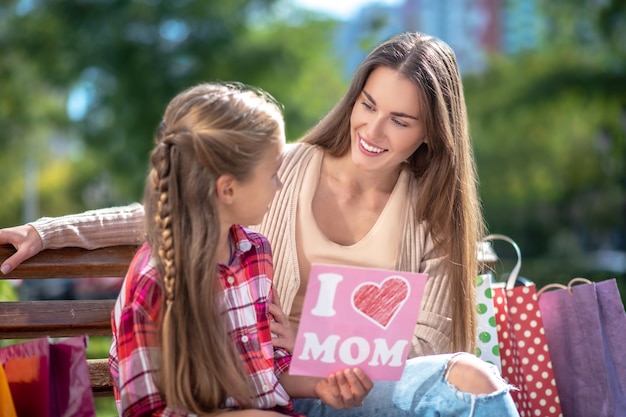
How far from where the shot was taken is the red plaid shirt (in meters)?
2.27

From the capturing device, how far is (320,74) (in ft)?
64.2

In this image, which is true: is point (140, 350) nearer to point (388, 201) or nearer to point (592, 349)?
point (388, 201)

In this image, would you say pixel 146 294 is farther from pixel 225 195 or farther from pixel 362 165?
pixel 362 165

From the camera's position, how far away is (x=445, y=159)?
318cm

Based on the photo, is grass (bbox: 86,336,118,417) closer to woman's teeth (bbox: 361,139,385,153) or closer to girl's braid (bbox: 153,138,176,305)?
woman's teeth (bbox: 361,139,385,153)

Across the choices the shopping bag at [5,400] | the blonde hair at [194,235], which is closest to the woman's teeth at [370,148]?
the blonde hair at [194,235]

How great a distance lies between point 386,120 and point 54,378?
132 cm

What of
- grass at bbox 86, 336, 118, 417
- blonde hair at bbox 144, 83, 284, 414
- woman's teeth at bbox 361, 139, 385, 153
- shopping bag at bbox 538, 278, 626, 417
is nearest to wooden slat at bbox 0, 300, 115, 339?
blonde hair at bbox 144, 83, 284, 414

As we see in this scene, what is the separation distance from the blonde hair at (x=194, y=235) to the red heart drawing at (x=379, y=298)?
33 cm

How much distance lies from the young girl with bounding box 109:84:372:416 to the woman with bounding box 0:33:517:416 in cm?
70

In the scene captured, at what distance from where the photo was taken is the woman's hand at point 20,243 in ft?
9.50

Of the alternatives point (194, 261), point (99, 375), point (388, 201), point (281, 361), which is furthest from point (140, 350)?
point (388, 201)

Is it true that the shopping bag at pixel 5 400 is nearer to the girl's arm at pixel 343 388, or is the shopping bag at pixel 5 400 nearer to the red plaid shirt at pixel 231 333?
the red plaid shirt at pixel 231 333

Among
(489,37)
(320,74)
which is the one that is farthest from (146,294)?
(489,37)
